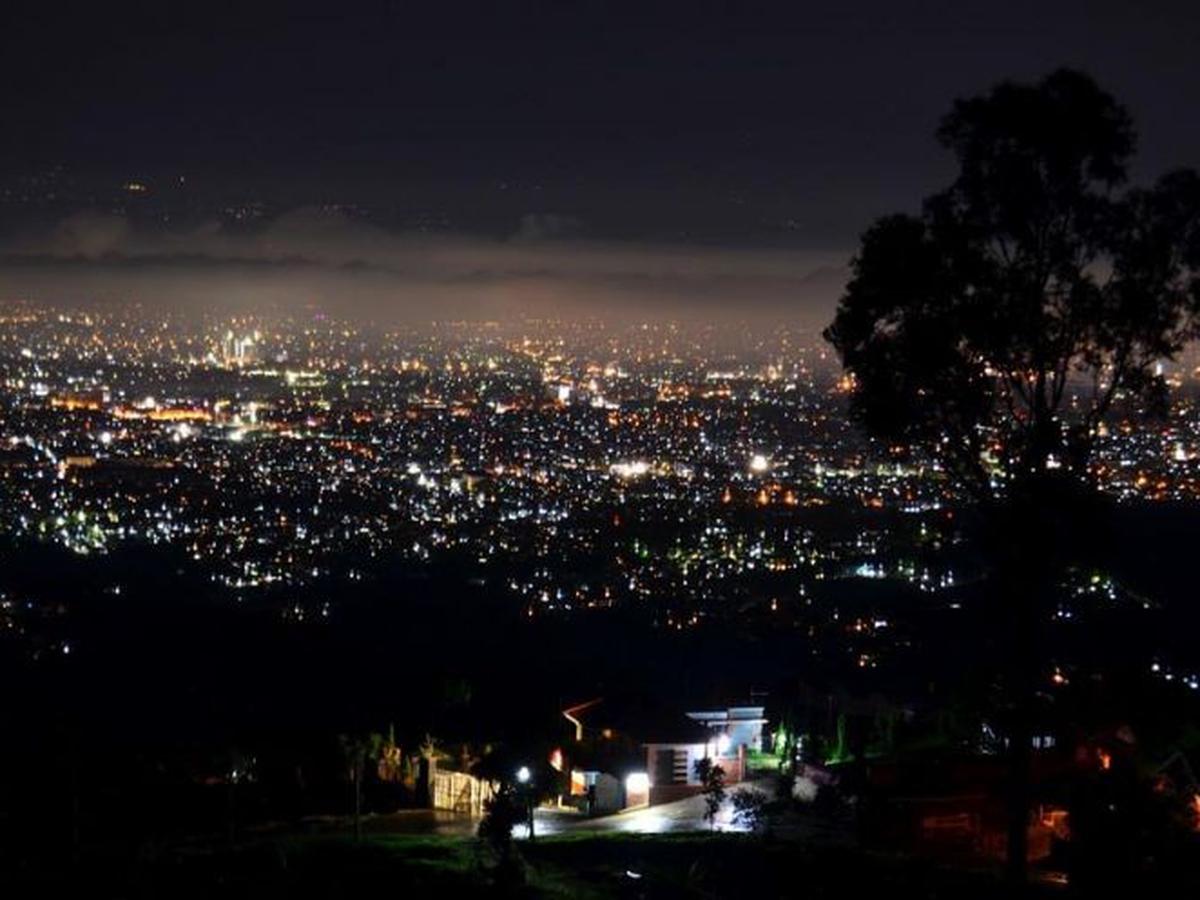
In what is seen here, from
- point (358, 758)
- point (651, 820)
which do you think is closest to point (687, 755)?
point (651, 820)

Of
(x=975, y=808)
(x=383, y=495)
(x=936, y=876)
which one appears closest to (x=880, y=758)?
(x=975, y=808)

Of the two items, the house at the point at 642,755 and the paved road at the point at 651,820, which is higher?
the house at the point at 642,755

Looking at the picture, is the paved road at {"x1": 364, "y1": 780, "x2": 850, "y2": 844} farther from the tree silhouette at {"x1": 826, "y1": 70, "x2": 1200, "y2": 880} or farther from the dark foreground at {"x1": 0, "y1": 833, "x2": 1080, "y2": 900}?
the tree silhouette at {"x1": 826, "y1": 70, "x2": 1200, "y2": 880}

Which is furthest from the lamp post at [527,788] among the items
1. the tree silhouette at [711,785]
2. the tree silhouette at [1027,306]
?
the tree silhouette at [1027,306]

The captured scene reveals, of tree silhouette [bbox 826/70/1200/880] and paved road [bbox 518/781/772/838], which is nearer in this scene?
tree silhouette [bbox 826/70/1200/880]

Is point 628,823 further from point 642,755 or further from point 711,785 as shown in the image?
point 642,755

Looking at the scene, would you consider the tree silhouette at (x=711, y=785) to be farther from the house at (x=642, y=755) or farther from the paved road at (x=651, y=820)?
the house at (x=642, y=755)

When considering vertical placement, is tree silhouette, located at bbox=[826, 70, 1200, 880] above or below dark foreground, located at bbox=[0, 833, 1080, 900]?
above

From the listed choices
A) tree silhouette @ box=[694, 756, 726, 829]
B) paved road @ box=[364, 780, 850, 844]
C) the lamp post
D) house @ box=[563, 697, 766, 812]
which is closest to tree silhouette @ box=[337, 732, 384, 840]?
paved road @ box=[364, 780, 850, 844]
